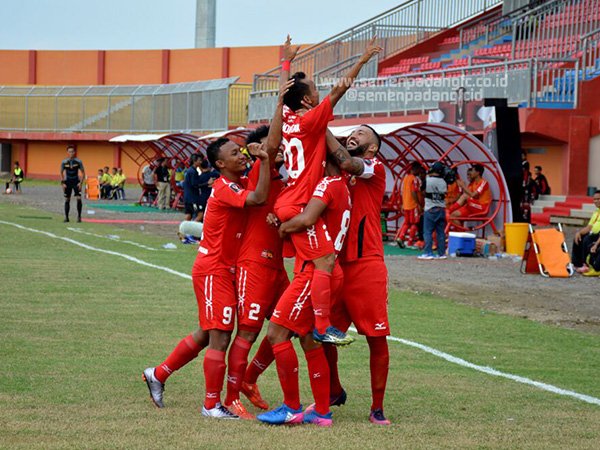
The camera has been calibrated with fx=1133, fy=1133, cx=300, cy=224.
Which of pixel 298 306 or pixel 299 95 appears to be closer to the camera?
pixel 298 306

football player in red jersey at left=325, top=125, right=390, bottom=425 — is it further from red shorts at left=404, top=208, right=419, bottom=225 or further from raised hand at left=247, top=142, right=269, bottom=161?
red shorts at left=404, top=208, right=419, bottom=225

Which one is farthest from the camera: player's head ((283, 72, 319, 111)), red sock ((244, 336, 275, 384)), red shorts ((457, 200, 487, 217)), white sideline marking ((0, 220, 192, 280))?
red shorts ((457, 200, 487, 217))

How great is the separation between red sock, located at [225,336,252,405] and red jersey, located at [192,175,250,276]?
0.49 m

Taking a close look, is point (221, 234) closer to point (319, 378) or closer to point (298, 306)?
point (298, 306)

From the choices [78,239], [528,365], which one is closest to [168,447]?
[528,365]

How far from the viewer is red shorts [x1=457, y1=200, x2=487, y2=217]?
23.6 metres

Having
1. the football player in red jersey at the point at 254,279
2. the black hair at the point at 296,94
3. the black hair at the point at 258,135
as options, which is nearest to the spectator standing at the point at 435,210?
the black hair at the point at 258,135

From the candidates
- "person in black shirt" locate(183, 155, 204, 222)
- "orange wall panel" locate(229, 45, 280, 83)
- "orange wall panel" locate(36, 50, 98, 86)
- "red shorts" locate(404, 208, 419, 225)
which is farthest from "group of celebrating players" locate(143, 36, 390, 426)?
"orange wall panel" locate(36, 50, 98, 86)

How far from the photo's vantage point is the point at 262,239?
7227 mm

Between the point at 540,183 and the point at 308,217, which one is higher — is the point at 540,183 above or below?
above

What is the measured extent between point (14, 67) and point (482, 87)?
53.8 metres

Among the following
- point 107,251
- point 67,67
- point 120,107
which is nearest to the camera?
point 107,251

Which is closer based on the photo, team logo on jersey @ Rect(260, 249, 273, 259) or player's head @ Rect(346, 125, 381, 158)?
team logo on jersey @ Rect(260, 249, 273, 259)

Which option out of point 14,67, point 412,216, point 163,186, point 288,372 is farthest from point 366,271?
point 14,67
